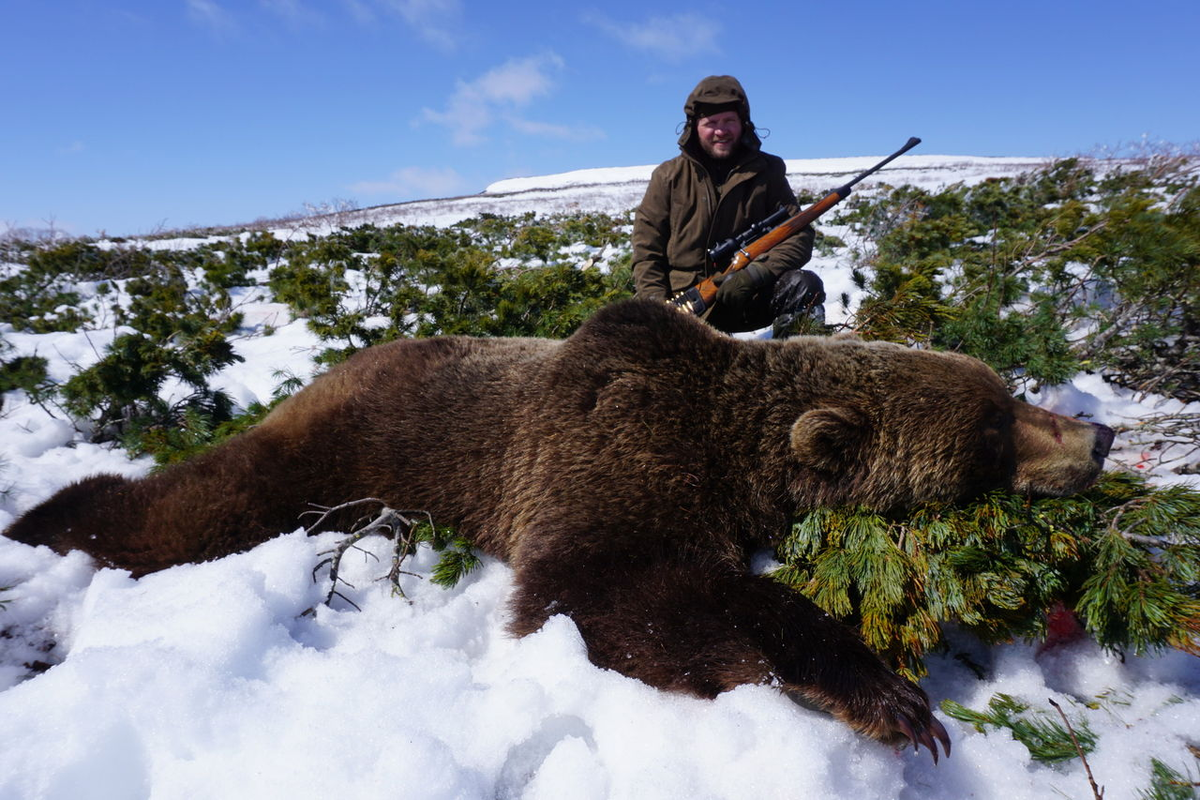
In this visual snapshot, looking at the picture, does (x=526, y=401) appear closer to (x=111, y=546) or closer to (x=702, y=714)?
(x=702, y=714)

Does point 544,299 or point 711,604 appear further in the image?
point 544,299

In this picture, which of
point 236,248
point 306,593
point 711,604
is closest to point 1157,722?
point 711,604

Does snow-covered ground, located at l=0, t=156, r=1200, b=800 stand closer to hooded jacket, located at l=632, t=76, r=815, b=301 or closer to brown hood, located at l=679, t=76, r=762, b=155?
hooded jacket, located at l=632, t=76, r=815, b=301

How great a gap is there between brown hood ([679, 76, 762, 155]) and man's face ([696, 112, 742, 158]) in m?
0.07

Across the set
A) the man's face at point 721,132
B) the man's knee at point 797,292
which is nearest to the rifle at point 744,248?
the man's knee at point 797,292

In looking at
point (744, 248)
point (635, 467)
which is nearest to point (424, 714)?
point (635, 467)

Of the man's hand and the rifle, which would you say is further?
the rifle

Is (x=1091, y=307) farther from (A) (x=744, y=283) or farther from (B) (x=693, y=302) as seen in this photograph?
(B) (x=693, y=302)

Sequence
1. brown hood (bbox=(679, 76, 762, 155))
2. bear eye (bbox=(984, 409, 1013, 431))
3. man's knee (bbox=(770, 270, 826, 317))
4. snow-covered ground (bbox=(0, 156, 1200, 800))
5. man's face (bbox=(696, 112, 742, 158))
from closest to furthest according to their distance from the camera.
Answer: snow-covered ground (bbox=(0, 156, 1200, 800))
bear eye (bbox=(984, 409, 1013, 431))
man's knee (bbox=(770, 270, 826, 317))
brown hood (bbox=(679, 76, 762, 155))
man's face (bbox=(696, 112, 742, 158))

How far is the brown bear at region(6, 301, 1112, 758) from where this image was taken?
6.99 feet

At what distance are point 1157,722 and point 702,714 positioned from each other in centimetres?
135

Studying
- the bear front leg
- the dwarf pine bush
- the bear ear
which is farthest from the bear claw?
the dwarf pine bush

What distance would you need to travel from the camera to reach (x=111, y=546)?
2.60 metres

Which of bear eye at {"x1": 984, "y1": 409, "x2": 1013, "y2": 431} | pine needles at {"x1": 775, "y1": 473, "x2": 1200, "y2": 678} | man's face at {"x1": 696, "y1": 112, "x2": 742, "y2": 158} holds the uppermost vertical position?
man's face at {"x1": 696, "y1": 112, "x2": 742, "y2": 158}
